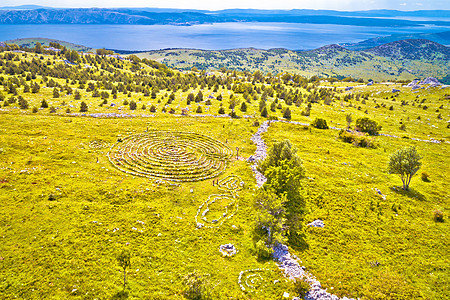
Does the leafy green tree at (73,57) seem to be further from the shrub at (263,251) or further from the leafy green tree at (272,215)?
the shrub at (263,251)

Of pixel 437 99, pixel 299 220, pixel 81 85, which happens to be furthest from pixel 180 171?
pixel 437 99

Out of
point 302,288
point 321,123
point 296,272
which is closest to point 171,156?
point 296,272

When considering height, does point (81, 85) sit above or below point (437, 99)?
below

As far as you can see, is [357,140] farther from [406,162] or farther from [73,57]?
[73,57]

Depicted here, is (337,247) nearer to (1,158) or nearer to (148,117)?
(1,158)

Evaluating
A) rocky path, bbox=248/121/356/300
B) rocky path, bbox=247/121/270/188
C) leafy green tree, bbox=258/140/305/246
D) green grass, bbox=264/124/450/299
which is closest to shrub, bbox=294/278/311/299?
rocky path, bbox=248/121/356/300

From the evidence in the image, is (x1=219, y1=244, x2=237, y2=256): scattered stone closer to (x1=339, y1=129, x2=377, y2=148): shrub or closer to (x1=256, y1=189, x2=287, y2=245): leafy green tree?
(x1=256, y1=189, x2=287, y2=245): leafy green tree
